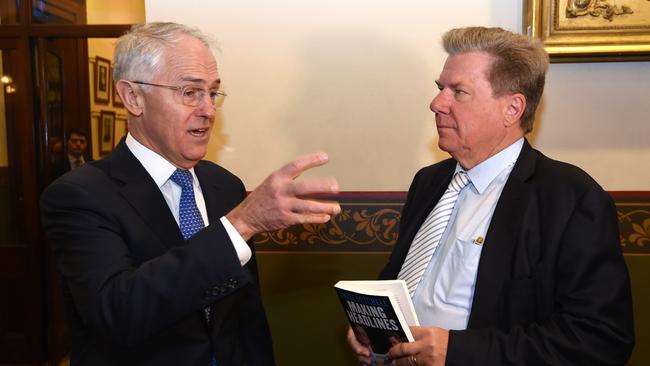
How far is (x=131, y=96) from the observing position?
201 centimetres

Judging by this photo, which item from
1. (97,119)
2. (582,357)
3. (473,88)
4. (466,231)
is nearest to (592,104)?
(473,88)

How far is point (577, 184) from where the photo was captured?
6.06 feet

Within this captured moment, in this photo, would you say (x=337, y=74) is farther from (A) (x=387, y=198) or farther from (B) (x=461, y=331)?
(B) (x=461, y=331)

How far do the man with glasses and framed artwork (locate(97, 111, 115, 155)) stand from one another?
13.3 ft

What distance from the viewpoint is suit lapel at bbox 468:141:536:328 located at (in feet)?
6.05

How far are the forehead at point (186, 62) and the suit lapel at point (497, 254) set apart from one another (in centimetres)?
102

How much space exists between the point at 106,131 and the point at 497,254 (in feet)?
16.4

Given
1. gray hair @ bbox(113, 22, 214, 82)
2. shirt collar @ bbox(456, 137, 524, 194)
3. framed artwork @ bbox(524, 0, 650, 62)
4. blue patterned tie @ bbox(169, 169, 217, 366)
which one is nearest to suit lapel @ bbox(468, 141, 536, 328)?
shirt collar @ bbox(456, 137, 524, 194)

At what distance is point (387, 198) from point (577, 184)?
165cm

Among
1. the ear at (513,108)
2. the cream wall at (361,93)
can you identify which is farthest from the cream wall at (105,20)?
the ear at (513,108)

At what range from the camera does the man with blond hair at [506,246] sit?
5.77ft

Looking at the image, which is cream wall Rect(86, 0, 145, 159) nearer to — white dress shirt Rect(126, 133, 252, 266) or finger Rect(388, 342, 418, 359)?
white dress shirt Rect(126, 133, 252, 266)

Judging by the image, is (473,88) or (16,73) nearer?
(473,88)

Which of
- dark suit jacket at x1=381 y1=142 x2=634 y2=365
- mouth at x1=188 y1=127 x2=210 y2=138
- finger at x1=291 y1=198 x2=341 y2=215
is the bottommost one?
dark suit jacket at x1=381 y1=142 x2=634 y2=365
